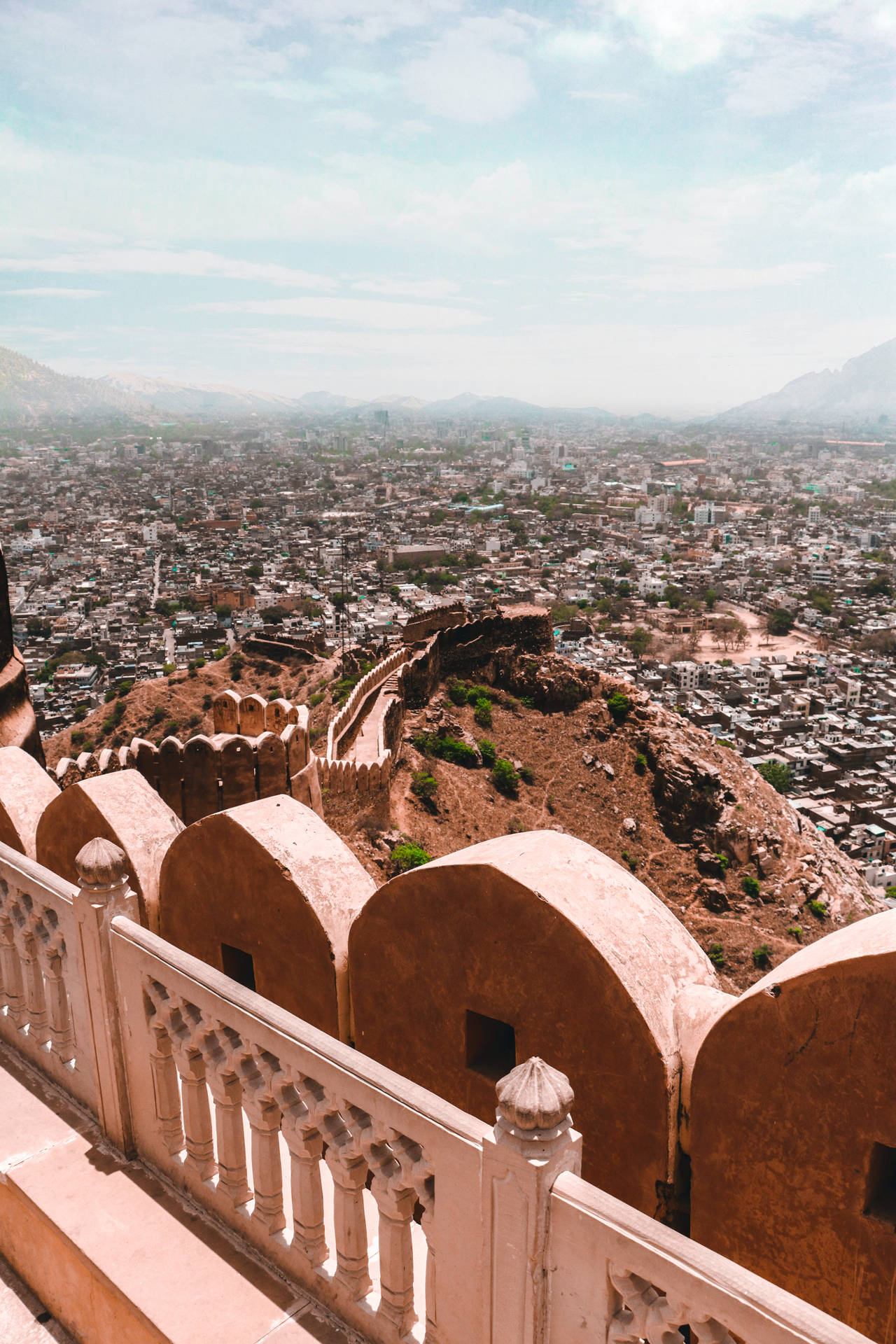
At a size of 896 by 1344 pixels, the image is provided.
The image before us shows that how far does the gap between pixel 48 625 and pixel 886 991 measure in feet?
170

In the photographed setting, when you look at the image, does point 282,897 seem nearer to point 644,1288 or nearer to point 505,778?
point 644,1288

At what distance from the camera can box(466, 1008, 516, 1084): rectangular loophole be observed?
2.42m

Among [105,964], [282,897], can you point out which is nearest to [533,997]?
[282,897]

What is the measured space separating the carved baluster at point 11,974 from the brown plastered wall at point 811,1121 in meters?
2.18

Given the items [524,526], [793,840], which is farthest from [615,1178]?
[524,526]

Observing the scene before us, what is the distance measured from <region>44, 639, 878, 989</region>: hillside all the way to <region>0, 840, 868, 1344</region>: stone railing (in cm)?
1356

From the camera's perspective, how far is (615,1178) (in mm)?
2207

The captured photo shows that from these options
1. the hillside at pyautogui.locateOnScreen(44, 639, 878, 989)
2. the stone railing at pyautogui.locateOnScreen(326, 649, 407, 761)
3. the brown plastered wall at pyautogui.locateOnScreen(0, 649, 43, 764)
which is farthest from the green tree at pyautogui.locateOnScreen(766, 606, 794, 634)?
the brown plastered wall at pyautogui.locateOnScreen(0, 649, 43, 764)

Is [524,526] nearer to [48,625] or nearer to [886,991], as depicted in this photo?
[48,625]

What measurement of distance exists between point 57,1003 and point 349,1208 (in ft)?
4.34

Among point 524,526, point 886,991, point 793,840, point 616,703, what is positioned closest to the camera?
Result: point 886,991

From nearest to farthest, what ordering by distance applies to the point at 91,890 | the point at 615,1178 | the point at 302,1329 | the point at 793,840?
the point at 302,1329 → the point at 615,1178 → the point at 91,890 → the point at 793,840

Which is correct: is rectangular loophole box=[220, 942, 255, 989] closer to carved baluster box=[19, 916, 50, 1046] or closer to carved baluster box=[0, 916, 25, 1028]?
carved baluster box=[19, 916, 50, 1046]

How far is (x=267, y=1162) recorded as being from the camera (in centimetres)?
214
